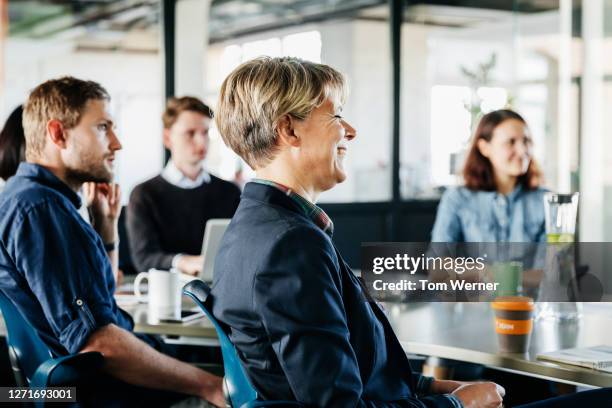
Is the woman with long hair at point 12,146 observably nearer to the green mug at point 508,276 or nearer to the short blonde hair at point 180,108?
the short blonde hair at point 180,108

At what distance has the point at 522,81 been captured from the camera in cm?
639

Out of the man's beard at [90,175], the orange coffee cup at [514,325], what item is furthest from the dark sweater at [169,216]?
the orange coffee cup at [514,325]

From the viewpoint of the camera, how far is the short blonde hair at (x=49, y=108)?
2432 millimetres

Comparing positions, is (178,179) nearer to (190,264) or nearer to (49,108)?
(190,264)

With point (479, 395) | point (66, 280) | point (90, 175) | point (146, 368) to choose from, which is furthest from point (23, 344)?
point (479, 395)

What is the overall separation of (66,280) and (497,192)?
6.78ft

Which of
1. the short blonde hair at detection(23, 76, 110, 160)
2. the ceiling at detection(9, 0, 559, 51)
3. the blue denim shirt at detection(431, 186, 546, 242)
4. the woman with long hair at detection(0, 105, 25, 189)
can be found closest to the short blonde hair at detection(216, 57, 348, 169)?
the short blonde hair at detection(23, 76, 110, 160)

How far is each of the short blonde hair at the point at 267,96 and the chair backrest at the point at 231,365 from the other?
0.28 m

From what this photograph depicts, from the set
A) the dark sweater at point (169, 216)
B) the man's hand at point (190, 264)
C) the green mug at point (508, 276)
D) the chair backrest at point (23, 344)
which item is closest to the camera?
the chair backrest at point (23, 344)

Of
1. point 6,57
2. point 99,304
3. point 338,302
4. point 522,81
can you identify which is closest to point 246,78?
point 338,302

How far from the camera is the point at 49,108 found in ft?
8.00

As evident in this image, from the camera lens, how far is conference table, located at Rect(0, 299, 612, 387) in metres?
1.90

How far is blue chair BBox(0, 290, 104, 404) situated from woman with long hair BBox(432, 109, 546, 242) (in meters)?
1.87

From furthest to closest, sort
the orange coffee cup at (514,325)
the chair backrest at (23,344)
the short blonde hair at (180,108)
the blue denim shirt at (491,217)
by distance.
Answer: the short blonde hair at (180,108), the blue denim shirt at (491,217), the chair backrest at (23,344), the orange coffee cup at (514,325)
